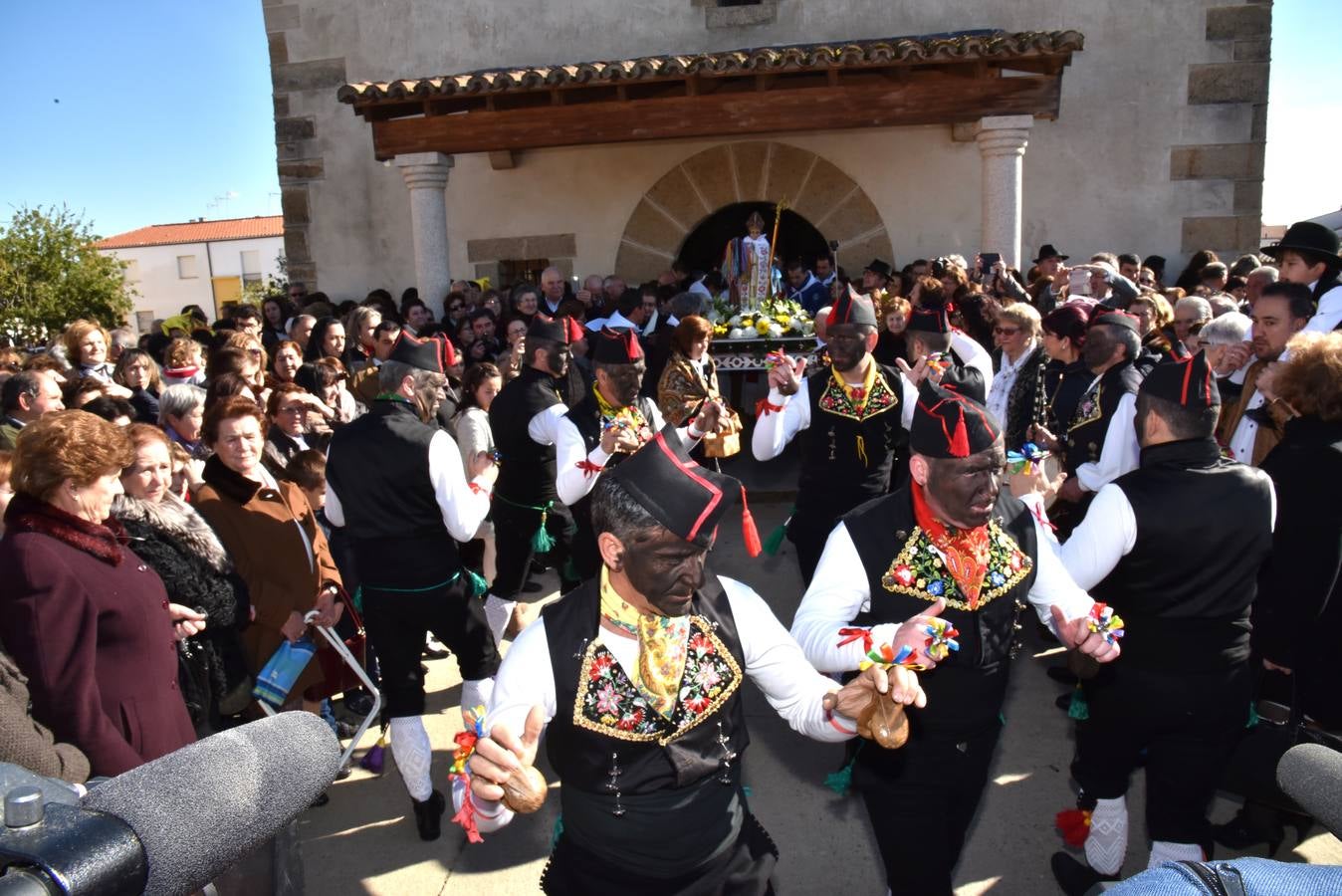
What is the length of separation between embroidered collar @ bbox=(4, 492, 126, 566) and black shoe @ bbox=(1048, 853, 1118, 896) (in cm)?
329

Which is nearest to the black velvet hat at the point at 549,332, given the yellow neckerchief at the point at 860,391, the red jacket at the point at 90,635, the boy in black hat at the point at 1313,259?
the yellow neckerchief at the point at 860,391

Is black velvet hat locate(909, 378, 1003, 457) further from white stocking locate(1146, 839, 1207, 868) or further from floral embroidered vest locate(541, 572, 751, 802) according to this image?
white stocking locate(1146, 839, 1207, 868)

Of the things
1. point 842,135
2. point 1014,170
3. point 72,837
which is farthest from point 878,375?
point 842,135

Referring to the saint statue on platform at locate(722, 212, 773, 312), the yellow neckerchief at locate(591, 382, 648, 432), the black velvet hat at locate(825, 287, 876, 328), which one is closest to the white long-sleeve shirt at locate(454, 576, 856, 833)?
the black velvet hat at locate(825, 287, 876, 328)

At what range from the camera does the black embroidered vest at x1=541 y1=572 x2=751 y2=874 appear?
7.45ft

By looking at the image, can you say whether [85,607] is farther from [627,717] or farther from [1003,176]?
[1003,176]

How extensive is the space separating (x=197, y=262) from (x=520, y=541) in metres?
63.3

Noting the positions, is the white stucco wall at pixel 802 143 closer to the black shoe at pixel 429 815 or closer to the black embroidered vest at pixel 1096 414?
the black embroidered vest at pixel 1096 414

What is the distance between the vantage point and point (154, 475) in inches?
137

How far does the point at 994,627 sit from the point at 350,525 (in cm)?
252

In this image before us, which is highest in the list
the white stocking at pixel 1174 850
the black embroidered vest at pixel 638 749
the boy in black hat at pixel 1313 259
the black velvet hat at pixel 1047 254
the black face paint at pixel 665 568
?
the black velvet hat at pixel 1047 254

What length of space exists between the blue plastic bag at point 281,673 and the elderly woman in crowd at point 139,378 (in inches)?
A: 109

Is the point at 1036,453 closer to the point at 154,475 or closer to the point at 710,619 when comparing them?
the point at 710,619

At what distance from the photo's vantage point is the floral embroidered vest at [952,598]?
2.71m
